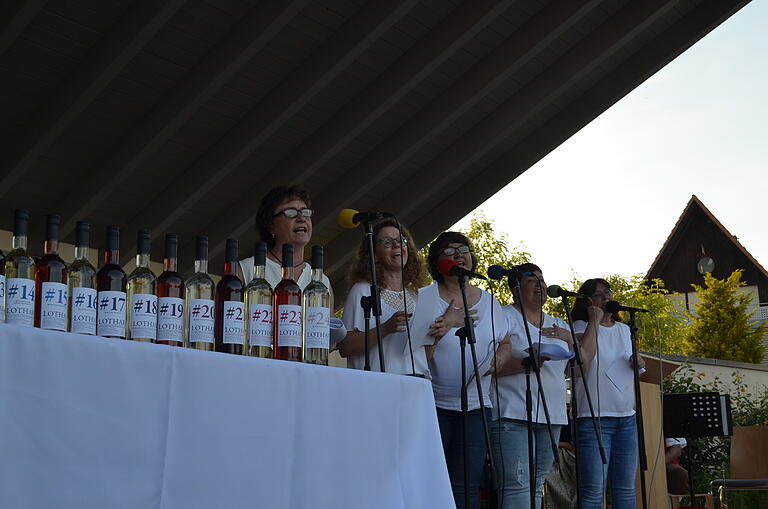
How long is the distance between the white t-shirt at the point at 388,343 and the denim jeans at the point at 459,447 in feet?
0.86

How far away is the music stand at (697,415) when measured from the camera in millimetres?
4926

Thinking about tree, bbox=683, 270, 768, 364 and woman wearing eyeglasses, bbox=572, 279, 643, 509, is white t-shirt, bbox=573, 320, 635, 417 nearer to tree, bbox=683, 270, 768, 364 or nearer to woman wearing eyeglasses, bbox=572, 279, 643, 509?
woman wearing eyeglasses, bbox=572, 279, 643, 509

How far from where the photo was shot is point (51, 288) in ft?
5.04

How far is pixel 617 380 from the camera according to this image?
166 inches

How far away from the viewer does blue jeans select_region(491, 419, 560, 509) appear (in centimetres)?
316

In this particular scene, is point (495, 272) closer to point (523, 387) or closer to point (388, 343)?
point (388, 343)

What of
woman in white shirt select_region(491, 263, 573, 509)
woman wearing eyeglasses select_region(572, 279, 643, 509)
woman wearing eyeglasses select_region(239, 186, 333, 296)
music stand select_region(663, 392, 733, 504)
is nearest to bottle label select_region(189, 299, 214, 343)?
woman wearing eyeglasses select_region(239, 186, 333, 296)

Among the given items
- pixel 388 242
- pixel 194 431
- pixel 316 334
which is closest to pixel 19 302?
pixel 194 431

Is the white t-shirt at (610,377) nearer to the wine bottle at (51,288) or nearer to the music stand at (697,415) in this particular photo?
the music stand at (697,415)

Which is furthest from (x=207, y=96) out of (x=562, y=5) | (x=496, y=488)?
(x=496, y=488)

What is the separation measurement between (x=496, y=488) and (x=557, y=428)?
27.1 inches

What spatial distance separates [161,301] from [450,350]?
162cm

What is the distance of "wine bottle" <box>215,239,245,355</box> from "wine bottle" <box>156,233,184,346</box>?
9cm

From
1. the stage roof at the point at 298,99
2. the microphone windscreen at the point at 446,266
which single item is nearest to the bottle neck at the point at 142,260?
the microphone windscreen at the point at 446,266
